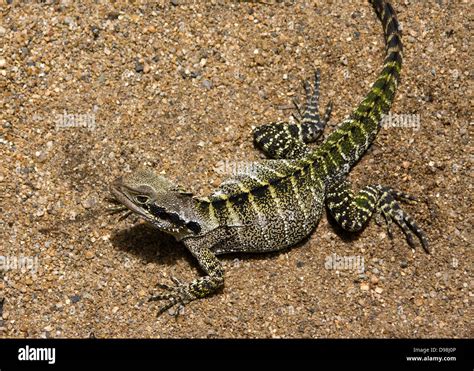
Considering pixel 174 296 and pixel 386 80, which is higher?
pixel 386 80

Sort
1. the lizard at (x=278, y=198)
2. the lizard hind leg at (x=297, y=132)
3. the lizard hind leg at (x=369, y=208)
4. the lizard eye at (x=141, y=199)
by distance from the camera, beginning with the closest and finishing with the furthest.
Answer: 1. the lizard eye at (x=141, y=199)
2. the lizard at (x=278, y=198)
3. the lizard hind leg at (x=369, y=208)
4. the lizard hind leg at (x=297, y=132)

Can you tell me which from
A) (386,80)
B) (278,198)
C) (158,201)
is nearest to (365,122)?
(386,80)

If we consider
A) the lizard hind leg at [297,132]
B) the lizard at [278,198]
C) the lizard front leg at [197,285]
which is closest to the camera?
the lizard at [278,198]

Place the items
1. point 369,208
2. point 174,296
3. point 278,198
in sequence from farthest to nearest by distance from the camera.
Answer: point 369,208, point 278,198, point 174,296

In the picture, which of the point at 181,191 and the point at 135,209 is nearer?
the point at 135,209

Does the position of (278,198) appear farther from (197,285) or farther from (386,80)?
(386,80)

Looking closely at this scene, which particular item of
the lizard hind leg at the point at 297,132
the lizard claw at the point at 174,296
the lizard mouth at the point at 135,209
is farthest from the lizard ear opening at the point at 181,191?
the lizard hind leg at the point at 297,132

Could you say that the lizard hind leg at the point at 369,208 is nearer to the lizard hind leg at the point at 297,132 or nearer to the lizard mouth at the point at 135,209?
the lizard hind leg at the point at 297,132
